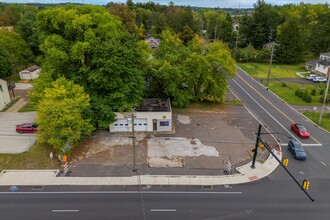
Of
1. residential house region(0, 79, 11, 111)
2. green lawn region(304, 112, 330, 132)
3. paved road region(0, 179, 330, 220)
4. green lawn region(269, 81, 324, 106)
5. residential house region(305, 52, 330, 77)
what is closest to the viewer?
paved road region(0, 179, 330, 220)

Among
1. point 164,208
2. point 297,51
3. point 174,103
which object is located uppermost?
point 297,51

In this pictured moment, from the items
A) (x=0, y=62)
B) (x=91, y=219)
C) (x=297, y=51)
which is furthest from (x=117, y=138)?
(x=297, y=51)

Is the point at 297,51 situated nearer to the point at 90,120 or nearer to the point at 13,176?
the point at 90,120

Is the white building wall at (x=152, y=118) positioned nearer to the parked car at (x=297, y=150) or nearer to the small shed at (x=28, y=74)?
the parked car at (x=297, y=150)

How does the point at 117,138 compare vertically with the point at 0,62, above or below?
below

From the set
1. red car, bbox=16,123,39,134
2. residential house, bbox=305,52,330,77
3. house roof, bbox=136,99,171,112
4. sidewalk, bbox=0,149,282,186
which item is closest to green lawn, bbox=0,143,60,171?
sidewalk, bbox=0,149,282,186

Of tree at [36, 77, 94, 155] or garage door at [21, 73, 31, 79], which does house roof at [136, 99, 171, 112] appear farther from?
garage door at [21, 73, 31, 79]

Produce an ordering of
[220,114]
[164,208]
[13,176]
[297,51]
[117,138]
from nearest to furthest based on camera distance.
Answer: [164,208]
[13,176]
[117,138]
[220,114]
[297,51]

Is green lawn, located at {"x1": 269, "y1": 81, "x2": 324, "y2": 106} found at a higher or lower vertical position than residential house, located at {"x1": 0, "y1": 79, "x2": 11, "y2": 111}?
lower
